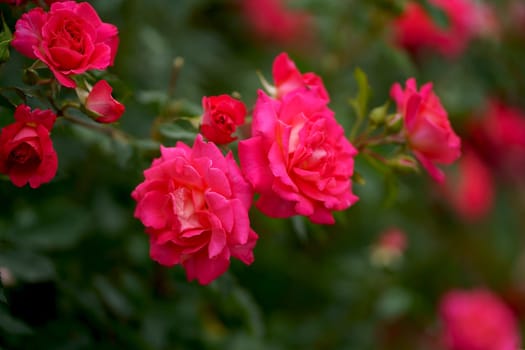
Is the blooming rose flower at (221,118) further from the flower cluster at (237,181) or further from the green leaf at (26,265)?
the green leaf at (26,265)

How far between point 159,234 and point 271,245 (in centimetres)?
71

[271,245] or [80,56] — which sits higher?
[80,56]

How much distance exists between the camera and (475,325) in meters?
1.23

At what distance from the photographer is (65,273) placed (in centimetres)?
93

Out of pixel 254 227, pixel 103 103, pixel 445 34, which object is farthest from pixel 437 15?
pixel 103 103

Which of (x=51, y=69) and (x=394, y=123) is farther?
(x=394, y=123)

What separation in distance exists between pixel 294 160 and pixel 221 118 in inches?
3.1

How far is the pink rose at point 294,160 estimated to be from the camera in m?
0.58

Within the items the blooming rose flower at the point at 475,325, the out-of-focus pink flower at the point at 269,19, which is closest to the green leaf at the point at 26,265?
the blooming rose flower at the point at 475,325

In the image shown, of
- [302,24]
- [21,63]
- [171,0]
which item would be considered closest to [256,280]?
[171,0]

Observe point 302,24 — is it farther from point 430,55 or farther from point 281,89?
point 281,89

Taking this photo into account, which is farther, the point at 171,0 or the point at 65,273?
the point at 171,0

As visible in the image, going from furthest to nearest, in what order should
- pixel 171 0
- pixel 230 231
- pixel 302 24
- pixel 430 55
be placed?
1. pixel 302 24
2. pixel 430 55
3. pixel 171 0
4. pixel 230 231

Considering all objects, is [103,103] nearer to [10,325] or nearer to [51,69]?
[51,69]
